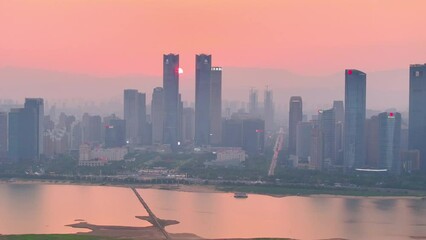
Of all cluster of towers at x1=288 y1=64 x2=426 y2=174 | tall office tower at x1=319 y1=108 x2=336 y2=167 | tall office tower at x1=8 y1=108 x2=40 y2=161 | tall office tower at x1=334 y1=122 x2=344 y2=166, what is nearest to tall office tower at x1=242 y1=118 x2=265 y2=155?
cluster of towers at x1=288 y1=64 x2=426 y2=174

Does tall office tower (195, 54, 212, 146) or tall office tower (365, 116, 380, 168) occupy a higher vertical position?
tall office tower (195, 54, 212, 146)

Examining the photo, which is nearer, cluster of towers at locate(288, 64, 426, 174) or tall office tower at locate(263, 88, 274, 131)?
cluster of towers at locate(288, 64, 426, 174)

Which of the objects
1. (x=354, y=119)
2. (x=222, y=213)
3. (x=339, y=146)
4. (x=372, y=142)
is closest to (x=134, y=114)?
(x=339, y=146)

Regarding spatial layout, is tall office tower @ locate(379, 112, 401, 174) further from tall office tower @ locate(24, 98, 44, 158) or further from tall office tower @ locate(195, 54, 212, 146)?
tall office tower @ locate(195, 54, 212, 146)

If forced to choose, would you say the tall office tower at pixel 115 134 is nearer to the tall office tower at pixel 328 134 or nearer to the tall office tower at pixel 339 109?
the tall office tower at pixel 328 134

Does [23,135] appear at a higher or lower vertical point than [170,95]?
lower

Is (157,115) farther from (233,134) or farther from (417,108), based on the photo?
(417,108)
